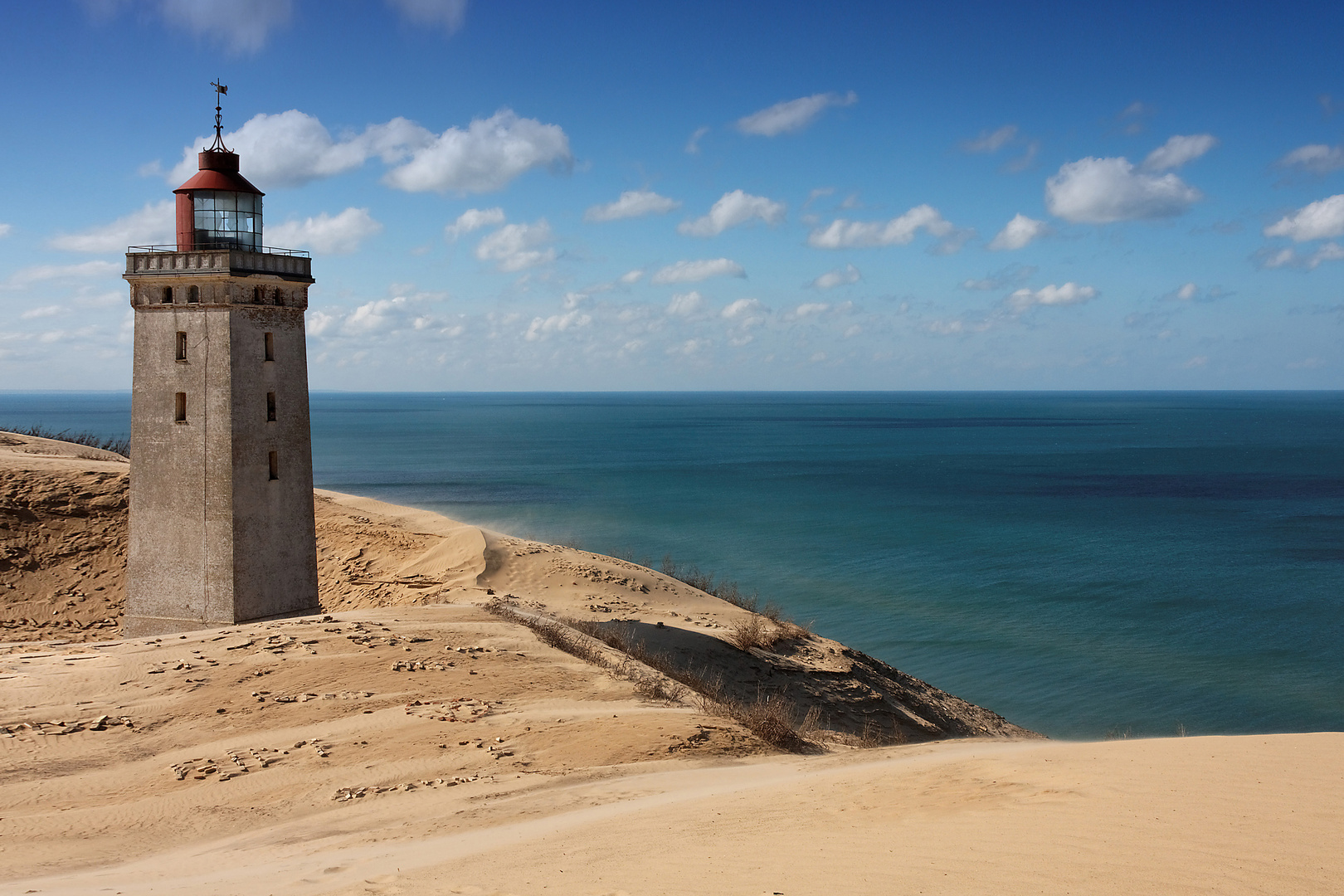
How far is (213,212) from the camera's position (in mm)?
17906

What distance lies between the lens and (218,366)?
1744 cm

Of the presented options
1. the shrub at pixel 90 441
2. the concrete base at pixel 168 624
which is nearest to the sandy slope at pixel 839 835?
the concrete base at pixel 168 624

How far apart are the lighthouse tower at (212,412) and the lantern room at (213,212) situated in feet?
0.07

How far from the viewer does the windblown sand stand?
7289 mm

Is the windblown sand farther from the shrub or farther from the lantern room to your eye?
the shrub

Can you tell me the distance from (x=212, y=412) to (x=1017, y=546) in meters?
38.1

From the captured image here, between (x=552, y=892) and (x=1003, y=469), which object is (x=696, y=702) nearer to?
(x=552, y=892)

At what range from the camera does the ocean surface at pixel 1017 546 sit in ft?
84.0

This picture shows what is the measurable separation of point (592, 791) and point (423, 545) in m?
20.5

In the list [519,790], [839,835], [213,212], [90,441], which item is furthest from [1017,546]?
[90,441]

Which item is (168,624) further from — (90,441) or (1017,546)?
(90,441)

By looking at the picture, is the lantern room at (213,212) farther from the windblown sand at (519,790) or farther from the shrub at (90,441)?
the shrub at (90,441)

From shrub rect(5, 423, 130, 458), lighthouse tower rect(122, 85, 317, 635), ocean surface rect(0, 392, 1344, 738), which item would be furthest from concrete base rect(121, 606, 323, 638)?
shrub rect(5, 423, 130, 458)

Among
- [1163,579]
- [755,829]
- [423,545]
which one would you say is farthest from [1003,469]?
[755,829]
